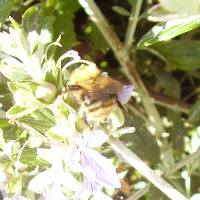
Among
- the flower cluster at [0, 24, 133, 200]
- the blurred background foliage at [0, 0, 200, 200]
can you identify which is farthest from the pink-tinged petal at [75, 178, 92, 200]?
the blurred background foliage at [0, 0, 200, 200]

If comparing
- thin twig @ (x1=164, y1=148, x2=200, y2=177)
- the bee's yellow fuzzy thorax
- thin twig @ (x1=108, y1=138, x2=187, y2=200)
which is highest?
the bee's yellow fuzzy thorax

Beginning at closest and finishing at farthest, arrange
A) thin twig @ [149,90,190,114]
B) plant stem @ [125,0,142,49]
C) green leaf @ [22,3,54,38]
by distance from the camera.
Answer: green leaf @ [22,3,54,38] → plant stem @ [125,0,142,49] → thin twig @ [149,90,190,114]

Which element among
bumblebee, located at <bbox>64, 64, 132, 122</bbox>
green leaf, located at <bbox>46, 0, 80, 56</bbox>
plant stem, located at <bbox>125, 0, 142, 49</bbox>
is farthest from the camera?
green leaf, located at <bbox>46, 0, 80, 56</bbox>

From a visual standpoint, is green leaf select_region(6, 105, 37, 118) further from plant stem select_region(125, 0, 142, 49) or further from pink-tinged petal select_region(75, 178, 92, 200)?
plant stem select_region(125, 0, 142, 49)

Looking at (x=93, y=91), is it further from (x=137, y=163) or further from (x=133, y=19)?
(x=133, y=19)

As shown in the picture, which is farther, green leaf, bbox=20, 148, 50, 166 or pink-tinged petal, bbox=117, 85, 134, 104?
green leaf, bbox=20, 148, 50, 166

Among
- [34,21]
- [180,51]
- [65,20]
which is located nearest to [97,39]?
[65,20]

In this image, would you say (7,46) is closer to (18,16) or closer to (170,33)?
(170,33)
